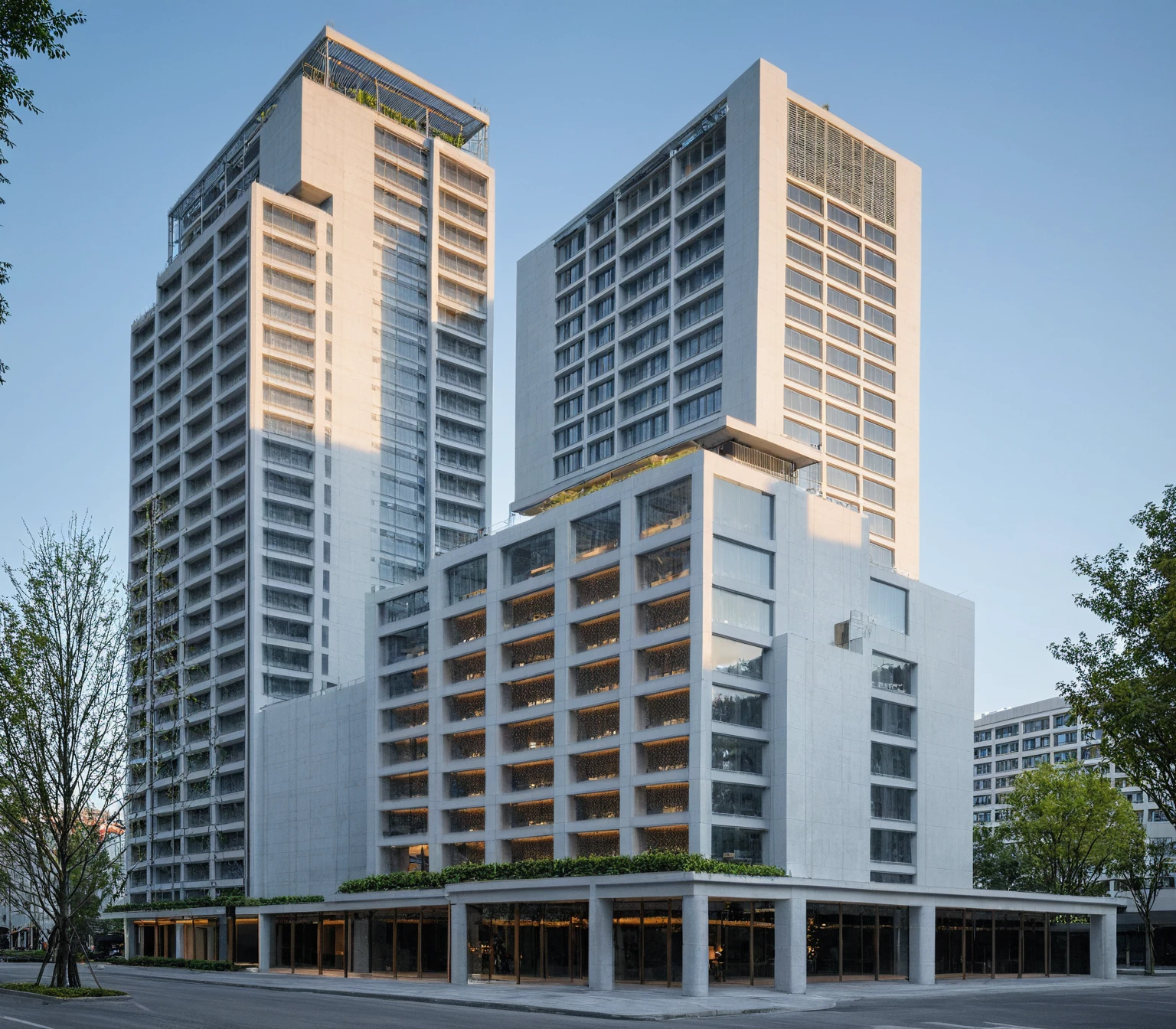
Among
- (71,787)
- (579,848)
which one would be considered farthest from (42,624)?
(579,848)

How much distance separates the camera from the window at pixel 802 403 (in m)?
100

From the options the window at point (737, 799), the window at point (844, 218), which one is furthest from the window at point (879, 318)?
the window at point (737, 799)

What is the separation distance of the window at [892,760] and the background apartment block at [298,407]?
166 ft

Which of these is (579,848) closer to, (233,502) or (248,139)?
(233,502)

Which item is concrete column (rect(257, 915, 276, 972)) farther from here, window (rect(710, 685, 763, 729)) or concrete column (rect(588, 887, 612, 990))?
window (rect(710, 685, 763, 729))

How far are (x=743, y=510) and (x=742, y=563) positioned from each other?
2.98 metres

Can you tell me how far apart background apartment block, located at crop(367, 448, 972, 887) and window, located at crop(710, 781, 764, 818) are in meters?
0.13

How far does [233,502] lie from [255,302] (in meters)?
18.6

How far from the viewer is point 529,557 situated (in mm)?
78062

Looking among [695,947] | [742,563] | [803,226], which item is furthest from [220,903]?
[803,226]

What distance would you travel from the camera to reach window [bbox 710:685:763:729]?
213 feet

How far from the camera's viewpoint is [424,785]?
85.2 metres

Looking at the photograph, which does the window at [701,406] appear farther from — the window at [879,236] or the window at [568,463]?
the window at [879,236]

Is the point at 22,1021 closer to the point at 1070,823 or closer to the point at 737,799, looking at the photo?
the point at 737,799
